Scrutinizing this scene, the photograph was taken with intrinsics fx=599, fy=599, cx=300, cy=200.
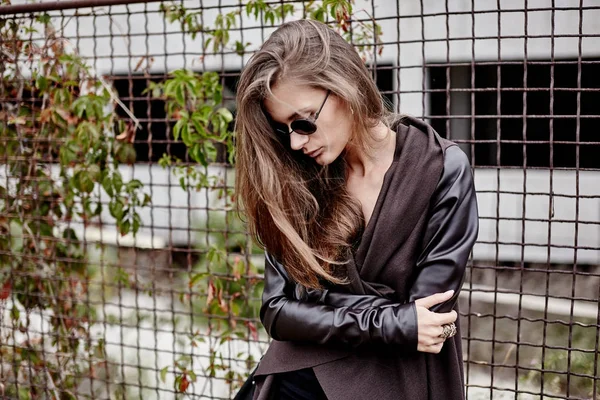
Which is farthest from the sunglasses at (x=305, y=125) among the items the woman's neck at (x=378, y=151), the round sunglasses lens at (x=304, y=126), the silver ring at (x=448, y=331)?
the silver ring at (x=448, y=331)

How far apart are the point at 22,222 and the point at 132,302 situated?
2344 mm

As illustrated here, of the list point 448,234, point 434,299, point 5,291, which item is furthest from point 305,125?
point 5,291

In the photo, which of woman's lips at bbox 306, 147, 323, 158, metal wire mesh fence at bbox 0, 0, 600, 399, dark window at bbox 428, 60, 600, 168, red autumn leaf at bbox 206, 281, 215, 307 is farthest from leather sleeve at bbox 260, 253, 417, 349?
dark window at bbox 428, 60, 600, 168

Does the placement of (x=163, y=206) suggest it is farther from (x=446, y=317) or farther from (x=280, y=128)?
(x=446, y=317)

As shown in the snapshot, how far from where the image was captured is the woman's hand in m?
1.62

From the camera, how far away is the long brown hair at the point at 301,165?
64.7 inches

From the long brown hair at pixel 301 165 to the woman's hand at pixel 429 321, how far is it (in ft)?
0.89

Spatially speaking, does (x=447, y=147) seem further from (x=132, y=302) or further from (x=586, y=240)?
(x=586, y=240)

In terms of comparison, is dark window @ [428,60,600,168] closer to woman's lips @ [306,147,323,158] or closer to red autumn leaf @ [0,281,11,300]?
red autumn leaf @ [0,281,11,300]

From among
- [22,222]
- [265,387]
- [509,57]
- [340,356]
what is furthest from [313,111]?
[509,57]

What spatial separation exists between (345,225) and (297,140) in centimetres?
30

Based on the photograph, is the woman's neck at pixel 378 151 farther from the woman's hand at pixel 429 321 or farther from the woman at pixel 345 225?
the woman's hand at pixel 429 321

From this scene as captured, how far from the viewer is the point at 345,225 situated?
181 centimetres

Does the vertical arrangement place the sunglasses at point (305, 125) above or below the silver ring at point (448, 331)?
above
